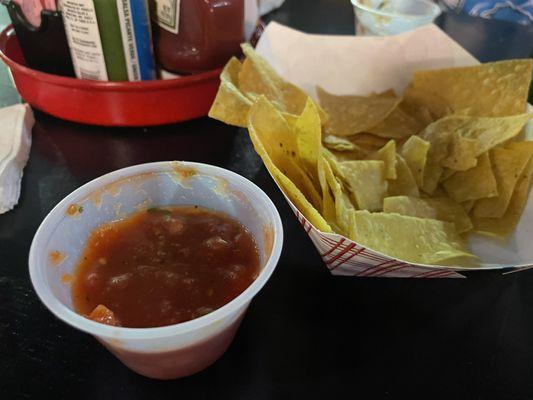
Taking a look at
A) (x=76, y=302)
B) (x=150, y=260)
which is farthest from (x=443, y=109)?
(x=76, y=302)

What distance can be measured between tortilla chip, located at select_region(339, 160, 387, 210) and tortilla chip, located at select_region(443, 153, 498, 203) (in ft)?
0.58

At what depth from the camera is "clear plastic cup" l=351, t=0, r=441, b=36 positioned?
142 cm

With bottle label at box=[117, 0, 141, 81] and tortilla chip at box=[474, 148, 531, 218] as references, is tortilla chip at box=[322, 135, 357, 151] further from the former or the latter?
bottle label at box=[117, 0, 141, 81]

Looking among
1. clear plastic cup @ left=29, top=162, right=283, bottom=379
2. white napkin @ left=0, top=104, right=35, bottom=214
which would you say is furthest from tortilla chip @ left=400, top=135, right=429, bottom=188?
white napkin @ left=0, top=104, right=35, bottom=214

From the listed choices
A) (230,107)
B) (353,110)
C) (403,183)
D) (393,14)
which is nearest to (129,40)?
(230,107)

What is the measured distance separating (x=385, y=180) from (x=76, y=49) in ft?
2.57

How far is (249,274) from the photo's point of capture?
0.69 metres

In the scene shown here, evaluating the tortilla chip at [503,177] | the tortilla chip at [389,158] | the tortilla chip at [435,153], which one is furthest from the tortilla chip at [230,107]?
the tortilla chip at [503,177]

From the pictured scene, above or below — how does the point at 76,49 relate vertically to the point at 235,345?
above

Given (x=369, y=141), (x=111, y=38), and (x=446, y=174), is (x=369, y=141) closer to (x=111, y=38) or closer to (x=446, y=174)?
(x=446, y=174)

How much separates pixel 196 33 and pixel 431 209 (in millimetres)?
680

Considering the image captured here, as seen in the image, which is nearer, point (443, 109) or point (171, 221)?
point (171, 221)

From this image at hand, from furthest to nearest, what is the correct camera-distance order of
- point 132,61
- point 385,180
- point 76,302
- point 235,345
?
point 132,61, point 385,180, point 235,345, point 76,302

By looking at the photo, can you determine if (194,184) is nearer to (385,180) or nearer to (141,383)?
(141,383)
